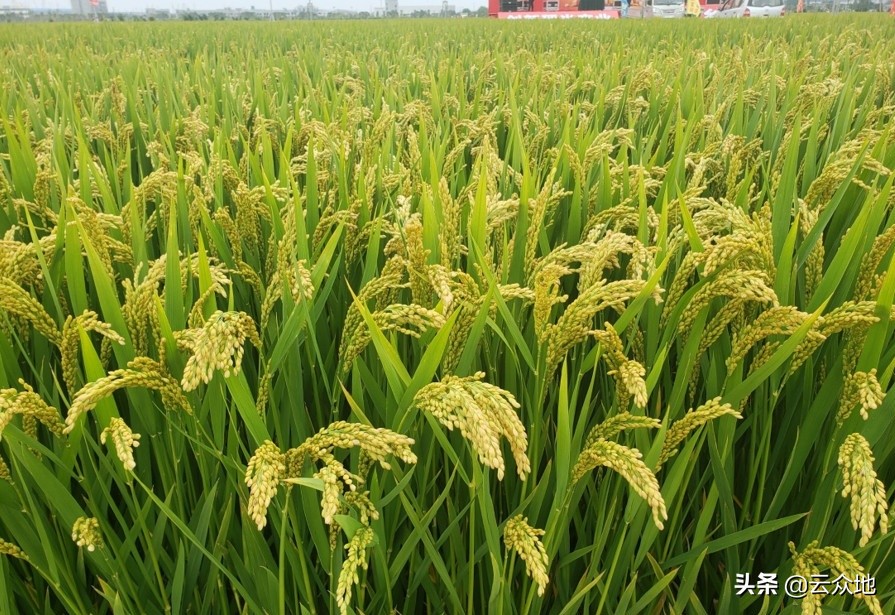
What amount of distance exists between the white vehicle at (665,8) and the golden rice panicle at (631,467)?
109ft

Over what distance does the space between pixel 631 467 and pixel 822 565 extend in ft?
1.79

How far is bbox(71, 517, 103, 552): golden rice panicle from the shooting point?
0.90 metres

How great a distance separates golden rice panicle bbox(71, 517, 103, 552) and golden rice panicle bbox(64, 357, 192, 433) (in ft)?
0.59

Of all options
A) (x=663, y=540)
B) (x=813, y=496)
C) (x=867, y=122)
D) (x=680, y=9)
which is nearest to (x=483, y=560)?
(x=663, y=540)

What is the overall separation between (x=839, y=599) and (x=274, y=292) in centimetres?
119

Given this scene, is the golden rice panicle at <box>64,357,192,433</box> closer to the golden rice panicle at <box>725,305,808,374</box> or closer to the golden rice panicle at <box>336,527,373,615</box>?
the golden rice panicle at <box>336,527,373,615</box>

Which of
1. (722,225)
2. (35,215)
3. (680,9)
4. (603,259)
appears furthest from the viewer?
(680,9)

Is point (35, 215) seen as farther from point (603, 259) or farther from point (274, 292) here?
point (603, 259)

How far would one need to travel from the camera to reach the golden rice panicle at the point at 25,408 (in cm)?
76

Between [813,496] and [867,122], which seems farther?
[867,122]

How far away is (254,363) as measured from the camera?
4.03 ft

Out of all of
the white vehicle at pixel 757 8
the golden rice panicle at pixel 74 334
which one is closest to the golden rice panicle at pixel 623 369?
the golden rice panicle at pixel 74 334

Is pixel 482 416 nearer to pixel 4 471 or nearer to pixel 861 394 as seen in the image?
pixel 861 394

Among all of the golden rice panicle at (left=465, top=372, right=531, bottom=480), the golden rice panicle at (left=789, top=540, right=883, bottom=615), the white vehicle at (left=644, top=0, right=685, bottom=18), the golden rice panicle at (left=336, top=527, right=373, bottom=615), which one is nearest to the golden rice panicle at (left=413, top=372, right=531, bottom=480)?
the golden rice panicle at (left=465, top=372, right=531, bottom=480)
